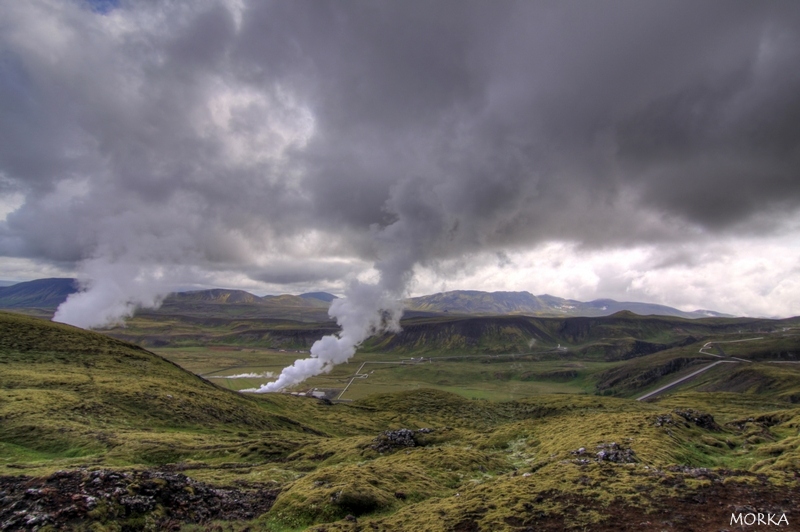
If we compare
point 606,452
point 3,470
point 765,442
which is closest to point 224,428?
point 3,470

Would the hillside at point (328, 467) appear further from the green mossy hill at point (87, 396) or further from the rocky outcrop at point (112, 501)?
the green mossy hill at point (87, 396)

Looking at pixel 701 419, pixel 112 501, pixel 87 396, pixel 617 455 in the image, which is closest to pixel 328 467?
pixel 112 501

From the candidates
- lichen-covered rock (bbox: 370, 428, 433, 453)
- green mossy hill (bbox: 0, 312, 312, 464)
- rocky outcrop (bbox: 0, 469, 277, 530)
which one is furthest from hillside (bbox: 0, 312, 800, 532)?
green mossy hill (bbox: 0, 312, 312, 464)

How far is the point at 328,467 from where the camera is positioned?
38.0 m

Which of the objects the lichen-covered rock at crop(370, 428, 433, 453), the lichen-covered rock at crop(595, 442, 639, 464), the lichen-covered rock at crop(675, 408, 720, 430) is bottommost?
the lichen-covered rock at crop(370, 428, 433, 453)

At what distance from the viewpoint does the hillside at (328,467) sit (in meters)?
22.7

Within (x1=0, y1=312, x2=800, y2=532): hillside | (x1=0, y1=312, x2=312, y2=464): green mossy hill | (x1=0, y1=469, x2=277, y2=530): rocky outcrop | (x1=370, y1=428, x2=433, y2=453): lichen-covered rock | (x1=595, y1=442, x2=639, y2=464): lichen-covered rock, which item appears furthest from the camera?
(x1=370, y1=428, x2=433, y2=453): lichen-covered rock

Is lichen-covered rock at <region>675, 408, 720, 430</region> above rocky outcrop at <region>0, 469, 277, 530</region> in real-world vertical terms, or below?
below

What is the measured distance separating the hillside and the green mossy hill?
0.38 metres

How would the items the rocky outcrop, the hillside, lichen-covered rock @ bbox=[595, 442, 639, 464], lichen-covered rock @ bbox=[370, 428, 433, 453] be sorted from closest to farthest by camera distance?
the rocky outcrop, the hillside, lichen-covered rock @ bbox=[595, 442, 639, 464], lichen-covered rock @ bbox=[370, 428, 433, 453]

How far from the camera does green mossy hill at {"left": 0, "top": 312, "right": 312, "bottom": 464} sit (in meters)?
48.2

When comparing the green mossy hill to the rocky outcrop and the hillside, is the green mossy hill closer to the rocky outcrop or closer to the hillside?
the hillside

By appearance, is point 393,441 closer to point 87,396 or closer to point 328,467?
point 328,467

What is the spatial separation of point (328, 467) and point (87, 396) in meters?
55.8
